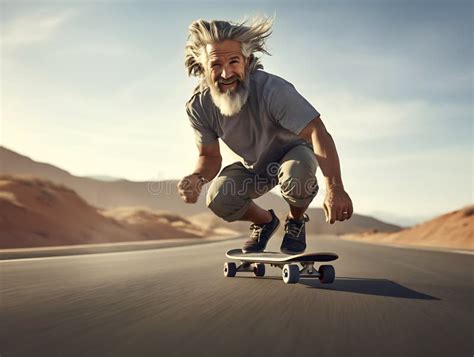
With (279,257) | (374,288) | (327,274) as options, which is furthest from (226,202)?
(374,288)

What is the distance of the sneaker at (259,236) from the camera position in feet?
19.8

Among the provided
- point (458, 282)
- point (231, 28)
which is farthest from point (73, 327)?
point (458, 282)

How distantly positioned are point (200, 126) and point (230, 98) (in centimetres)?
68

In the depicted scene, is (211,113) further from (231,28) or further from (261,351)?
(261,351)

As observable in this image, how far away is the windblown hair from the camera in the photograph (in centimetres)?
514

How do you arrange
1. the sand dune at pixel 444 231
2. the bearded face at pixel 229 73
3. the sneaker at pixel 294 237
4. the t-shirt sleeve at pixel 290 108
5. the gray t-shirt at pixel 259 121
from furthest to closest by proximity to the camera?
the sand dune at pixel 444 231 → the sneaker at pixel 294 237 → the bearded face at pixel 229 73 → the gray t-shirt at pixel 259 121 → the t-shirt sleeve at pixel 290 108

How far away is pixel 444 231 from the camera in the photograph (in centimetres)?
5719

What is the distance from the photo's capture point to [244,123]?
17.9ft

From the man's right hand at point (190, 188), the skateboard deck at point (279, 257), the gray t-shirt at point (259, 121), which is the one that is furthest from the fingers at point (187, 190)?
the skateboard deck at point (279, 257)

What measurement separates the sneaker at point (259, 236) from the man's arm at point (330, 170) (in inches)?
61.5

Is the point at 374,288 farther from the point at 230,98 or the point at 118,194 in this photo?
the point at 118,194

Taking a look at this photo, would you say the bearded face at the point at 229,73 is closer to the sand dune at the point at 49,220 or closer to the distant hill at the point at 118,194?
the sand dune at the point at 49,220

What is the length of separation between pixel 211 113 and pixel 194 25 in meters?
0.88

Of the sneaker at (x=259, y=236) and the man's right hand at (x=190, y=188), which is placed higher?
the man's right hand at (x=190, y=188)
